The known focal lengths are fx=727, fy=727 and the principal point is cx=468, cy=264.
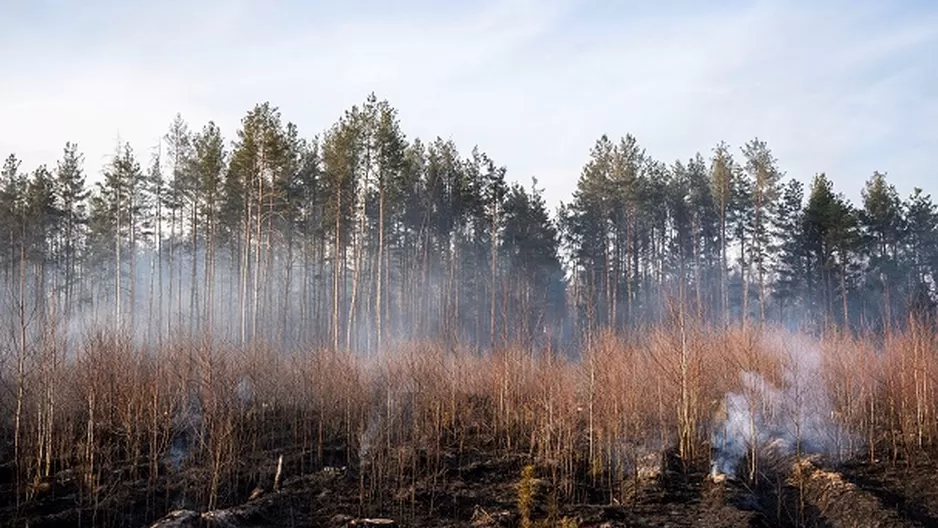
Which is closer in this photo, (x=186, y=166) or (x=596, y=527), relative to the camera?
(x=596, y=527)

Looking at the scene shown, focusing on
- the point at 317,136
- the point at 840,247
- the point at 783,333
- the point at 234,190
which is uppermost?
the point at 317,136

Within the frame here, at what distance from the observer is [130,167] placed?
111 ft

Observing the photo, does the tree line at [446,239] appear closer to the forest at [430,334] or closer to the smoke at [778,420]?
the forest at [430,334]

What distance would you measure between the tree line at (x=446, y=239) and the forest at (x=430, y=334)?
208 millimetres

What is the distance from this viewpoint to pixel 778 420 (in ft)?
52.7

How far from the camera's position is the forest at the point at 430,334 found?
13.4 m

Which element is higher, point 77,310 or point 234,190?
point 234,190

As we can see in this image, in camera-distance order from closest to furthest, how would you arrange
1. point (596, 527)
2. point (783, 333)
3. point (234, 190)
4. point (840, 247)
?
1. point (596, 527)
2. point (783, 333)
3. point (234, 190)
4. point (840, 247)

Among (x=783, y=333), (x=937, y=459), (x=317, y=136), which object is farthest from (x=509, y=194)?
(x=937, y=459)

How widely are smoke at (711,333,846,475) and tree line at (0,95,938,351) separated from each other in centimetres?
1625

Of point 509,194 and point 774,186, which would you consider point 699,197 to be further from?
point 509,194

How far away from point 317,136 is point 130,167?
363 inches

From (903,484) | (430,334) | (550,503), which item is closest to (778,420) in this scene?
(903,484)

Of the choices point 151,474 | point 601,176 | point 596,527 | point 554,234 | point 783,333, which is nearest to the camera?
point 596,527
